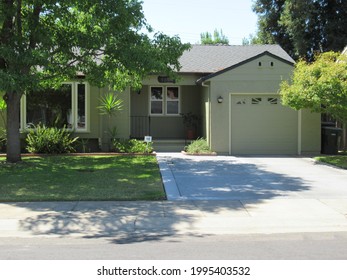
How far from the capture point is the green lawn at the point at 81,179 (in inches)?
387

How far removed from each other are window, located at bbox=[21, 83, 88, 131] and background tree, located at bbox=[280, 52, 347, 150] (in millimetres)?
8244

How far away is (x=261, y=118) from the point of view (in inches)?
715

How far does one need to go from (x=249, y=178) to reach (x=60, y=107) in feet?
31.0

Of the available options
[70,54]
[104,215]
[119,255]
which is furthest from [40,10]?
[119,255]

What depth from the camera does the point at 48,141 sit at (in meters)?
17.2

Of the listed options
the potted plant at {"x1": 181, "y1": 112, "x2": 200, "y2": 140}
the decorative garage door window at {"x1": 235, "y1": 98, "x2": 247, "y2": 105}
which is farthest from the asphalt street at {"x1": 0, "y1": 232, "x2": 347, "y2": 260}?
the potted plant at {"x1": 181, "y1": 112, "x2": 200, "y2": 140}

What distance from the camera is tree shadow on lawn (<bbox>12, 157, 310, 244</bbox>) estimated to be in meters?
7.33

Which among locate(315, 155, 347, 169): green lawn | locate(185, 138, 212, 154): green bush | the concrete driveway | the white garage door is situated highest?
the white garage door

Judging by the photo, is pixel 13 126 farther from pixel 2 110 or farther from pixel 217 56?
pixel 217 56

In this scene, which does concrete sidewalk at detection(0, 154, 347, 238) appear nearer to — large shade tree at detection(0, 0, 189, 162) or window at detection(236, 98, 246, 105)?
large shade tree at detection(0, 0, 189, 162)

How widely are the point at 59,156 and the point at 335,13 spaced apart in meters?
21.2

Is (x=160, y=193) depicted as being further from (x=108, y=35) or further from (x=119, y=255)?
(x=108, y=35)

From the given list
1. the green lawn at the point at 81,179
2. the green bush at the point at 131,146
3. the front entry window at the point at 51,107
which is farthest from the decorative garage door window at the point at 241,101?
the front entry window at the point at 51,107

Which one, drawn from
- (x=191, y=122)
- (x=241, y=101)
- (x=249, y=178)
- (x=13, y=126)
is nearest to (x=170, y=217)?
(x=249, y=178)
